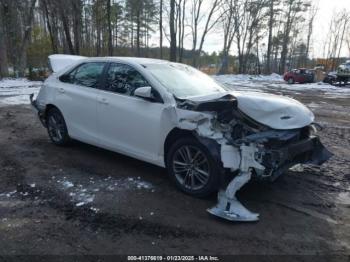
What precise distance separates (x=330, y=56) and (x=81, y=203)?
6709 cm

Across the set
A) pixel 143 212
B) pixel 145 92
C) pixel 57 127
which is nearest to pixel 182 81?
pixel 145 92

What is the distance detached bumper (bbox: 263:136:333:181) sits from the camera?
3.96 meters

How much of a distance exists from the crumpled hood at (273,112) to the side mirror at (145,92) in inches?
43.9

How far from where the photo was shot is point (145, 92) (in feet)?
15.1

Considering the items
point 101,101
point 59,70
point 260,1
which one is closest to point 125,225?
point 101,101

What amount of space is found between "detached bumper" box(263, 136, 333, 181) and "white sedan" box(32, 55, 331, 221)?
1cm

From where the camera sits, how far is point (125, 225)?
3686mm

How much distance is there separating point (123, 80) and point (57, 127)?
1961mm

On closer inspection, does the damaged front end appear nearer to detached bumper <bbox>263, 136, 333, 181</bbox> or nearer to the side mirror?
detached bumper <bbox>263, 136, 333, 181</bbox>

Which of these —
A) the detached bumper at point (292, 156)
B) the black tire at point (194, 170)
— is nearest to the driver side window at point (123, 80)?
the black tire at point (194, 170)

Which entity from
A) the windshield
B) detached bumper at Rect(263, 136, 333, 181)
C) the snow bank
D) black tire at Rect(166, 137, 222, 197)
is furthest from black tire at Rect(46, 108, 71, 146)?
the snow bank

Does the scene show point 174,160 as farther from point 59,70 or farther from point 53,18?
point 53,18

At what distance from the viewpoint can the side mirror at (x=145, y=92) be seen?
4621 millimetres

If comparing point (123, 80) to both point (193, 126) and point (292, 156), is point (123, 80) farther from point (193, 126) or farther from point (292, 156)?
point (292, 156)
